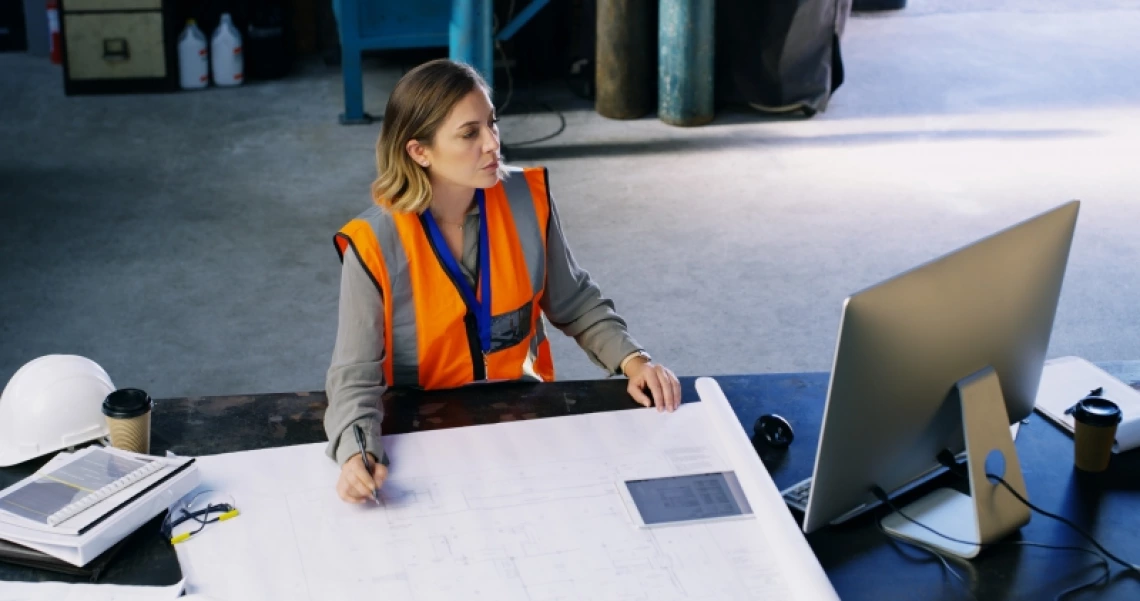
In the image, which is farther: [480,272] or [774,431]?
[480,272]

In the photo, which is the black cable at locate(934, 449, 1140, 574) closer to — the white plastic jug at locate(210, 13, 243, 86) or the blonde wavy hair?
the blonde wavy hair

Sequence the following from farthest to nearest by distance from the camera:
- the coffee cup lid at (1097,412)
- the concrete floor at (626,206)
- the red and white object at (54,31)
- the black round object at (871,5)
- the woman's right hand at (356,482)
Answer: the black round object at (871,5) < the red and white object at (54,31) < the concrete floor at (626,206) < the coffee cup lid at (1097,412) < the woman's right hand at (356,482)

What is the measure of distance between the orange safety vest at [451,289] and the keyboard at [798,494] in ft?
1.97

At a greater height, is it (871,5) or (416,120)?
(416,120)

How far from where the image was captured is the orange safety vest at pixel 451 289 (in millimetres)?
2105

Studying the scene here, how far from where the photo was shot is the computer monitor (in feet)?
5.24

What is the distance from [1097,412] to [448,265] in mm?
1046

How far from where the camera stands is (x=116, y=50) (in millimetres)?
6508

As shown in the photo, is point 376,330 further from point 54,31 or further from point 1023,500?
point 54,31

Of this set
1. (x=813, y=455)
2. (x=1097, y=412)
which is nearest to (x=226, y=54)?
(x=813, y=455)

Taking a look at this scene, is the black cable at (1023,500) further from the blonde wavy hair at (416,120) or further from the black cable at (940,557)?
the blonde wavy hair at (416,120)

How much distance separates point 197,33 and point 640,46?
229 cm

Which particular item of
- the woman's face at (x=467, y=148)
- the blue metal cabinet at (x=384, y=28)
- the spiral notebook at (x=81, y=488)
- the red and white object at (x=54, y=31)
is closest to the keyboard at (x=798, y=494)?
the woman's face at (x=467, y=148)

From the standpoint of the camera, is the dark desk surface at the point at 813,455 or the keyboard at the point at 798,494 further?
the keyboard at the point at 798,494
